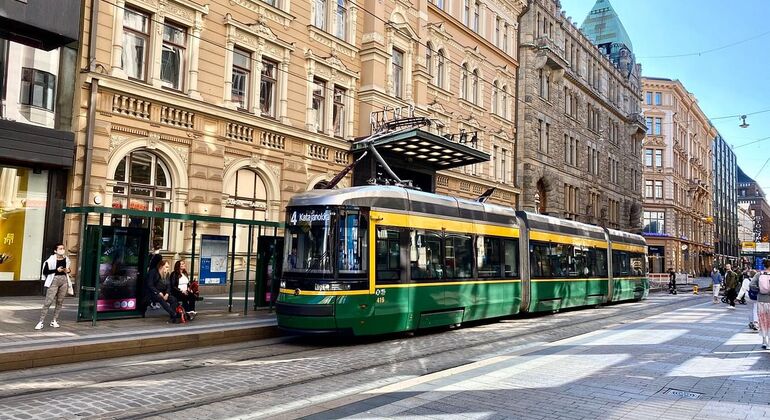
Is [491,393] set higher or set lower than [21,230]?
lower

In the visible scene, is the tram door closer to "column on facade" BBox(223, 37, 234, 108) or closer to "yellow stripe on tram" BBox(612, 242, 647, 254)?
"column on facade" BBox(223, 37, 234, 108)

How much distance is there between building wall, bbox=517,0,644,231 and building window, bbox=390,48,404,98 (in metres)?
14.1

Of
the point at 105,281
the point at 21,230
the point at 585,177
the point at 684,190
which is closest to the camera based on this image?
the point at 105,281

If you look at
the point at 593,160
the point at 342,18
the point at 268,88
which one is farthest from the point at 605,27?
the point at 268,88

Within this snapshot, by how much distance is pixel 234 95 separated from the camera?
21.1 m

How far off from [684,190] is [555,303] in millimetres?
69753

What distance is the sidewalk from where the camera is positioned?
9.29m

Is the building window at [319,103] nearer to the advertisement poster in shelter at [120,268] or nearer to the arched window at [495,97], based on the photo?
the advertisement poster in shelter at [120,268]

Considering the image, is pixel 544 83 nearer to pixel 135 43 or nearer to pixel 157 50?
pixel 157 50

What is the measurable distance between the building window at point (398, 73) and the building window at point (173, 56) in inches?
436

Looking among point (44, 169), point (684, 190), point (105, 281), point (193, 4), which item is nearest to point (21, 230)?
point (44, 169)

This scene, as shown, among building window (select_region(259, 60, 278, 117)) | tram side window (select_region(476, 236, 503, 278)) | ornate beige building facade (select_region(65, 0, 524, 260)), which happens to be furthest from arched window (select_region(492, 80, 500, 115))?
tram side window (select_region(476, 236, 503, 278))

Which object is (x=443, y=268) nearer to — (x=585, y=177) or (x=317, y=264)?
(x=317, y=264)

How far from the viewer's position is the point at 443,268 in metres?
13.7
